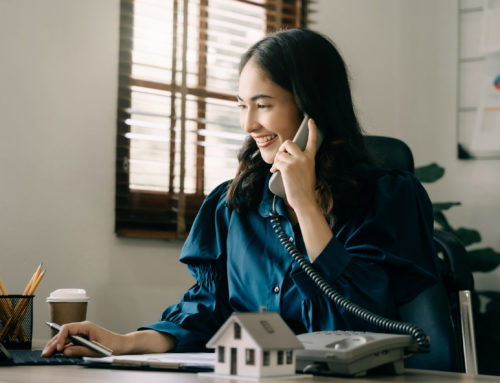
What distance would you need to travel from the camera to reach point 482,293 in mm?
3209

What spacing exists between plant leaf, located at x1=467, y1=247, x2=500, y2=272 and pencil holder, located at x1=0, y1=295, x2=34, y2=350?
2.15 metres

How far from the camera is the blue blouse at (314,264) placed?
1.29 meters

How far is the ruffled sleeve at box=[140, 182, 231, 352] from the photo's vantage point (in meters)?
1.39

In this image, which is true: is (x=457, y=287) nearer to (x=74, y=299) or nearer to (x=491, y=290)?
(x=74, y=299)

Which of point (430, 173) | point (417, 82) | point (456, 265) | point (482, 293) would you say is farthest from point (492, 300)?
point (456, 265)

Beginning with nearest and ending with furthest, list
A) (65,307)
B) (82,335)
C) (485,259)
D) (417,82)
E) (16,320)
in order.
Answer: (82,335)
(16,320)
(65,307)
(485,259)
(417,82)

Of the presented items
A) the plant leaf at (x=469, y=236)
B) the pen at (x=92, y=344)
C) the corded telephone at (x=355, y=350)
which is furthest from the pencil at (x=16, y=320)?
the plant leaf at (x=469, y=236)

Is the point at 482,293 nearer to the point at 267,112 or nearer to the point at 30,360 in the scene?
the point at 267,112

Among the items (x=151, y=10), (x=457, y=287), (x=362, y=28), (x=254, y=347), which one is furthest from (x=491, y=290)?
(x=254, y=347)

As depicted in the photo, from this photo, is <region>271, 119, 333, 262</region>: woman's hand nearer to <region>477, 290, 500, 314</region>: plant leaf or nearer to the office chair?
the office chair

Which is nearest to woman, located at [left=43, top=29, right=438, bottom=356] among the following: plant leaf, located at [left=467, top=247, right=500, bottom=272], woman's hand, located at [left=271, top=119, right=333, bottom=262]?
woman's hand, located at [left=271, top=119, right=333, bottom=262]

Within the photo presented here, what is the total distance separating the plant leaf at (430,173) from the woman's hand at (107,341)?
2.11m

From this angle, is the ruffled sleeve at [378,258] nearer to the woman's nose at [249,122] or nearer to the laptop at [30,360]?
the woman's nose at [249,122]

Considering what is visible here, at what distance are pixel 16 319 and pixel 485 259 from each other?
223cm
